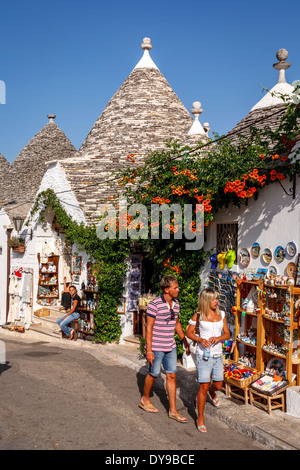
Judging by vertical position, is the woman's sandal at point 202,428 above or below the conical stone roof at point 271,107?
below

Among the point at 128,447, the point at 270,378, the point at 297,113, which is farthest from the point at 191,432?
the point at 297,113

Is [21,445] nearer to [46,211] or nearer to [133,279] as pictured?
[133,279]

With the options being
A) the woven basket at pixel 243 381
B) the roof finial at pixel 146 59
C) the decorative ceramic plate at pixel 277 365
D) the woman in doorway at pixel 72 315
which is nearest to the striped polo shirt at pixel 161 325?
the woven basket at pixel 243 381

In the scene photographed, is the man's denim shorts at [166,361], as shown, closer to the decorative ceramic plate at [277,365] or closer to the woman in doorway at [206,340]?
the woman in doorway at [206,340]

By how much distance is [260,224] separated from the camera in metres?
7.00

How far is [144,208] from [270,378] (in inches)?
168

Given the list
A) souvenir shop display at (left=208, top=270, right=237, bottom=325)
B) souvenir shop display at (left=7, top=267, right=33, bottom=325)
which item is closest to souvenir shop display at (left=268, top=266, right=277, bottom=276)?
souvenir shop display at (left=208, top=270, right=237, bottom=325)

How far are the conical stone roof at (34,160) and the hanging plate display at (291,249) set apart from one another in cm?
1401

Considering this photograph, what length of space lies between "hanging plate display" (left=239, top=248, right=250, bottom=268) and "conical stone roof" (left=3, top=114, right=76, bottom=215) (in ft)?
42.7

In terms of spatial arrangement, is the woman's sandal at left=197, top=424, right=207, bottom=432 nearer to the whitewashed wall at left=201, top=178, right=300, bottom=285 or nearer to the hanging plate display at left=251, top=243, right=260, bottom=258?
the whitewashed wall at left=201, top=178, right=300, bottom=285

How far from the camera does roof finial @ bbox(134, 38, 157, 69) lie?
623 inches

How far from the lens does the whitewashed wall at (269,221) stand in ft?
21.2

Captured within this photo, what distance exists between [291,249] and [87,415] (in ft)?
12.0

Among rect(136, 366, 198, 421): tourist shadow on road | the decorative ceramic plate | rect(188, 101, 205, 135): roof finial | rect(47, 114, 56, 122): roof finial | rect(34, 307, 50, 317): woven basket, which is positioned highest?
rect(47, 114, 56, 122): roof finial
